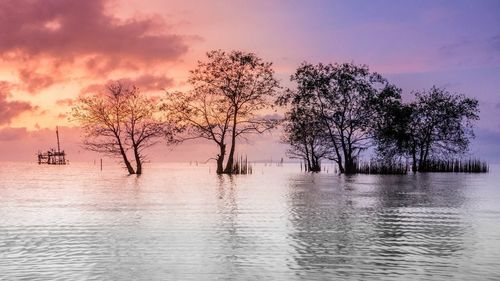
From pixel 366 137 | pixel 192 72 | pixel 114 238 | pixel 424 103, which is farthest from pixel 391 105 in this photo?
pixel 114 238

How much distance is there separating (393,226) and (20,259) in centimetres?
981

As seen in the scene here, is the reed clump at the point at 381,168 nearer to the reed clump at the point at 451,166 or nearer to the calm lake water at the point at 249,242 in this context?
the reed clump at the point at 451,166

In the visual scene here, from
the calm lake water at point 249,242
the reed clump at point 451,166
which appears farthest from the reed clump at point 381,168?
the calm lake water at point 249,242

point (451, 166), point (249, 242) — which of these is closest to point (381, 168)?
point (451, 166)

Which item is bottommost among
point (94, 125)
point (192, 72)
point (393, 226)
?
point (393, 226)

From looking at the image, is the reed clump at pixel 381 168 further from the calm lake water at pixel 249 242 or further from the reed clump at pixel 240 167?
the calm lake water at pixel 249 242

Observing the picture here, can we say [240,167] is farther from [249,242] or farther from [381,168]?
[249,242]

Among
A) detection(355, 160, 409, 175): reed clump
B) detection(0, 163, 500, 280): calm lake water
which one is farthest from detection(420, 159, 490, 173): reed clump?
detection(0, 163, 500, 280): calm lake water

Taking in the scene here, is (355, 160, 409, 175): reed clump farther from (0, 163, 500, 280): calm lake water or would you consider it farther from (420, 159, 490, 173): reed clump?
(0, 163, 500, 280): calm lake water

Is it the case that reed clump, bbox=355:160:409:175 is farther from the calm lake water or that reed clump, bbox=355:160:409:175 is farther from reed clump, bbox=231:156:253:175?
the calm lake water

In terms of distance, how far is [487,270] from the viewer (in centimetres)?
1051

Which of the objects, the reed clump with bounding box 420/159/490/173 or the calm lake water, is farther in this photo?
the reed clump with bounding box 420/159/490/173

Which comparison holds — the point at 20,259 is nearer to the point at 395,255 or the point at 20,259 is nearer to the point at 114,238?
the point at 114,238

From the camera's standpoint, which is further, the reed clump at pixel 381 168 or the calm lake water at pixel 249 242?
the reed clump at pixel 381 168
